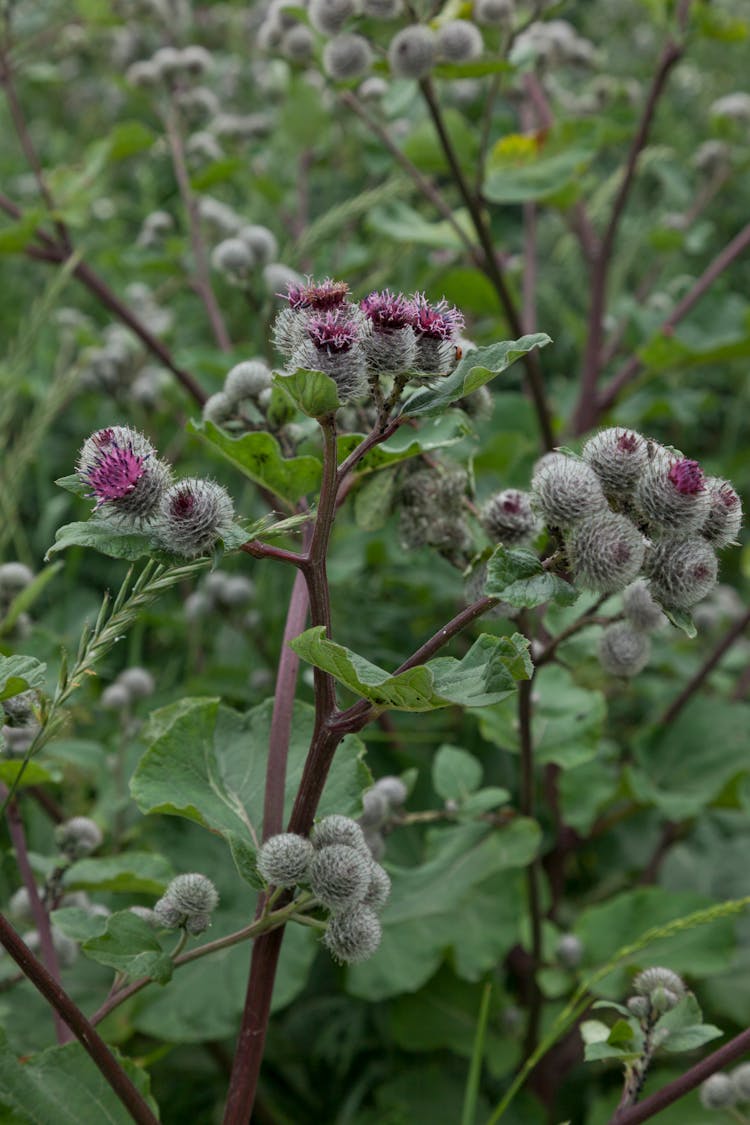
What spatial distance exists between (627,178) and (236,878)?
2.14 meters

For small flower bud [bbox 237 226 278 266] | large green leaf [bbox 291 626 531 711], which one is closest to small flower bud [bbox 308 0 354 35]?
small flower bud [bbox 237 226 278 266]

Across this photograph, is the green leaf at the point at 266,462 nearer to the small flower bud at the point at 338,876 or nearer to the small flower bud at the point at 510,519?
the small flower bud at the point at 510,519

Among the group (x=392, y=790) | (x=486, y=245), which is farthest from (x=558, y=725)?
(x=486, y=245)

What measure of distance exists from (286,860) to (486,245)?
1.85 m

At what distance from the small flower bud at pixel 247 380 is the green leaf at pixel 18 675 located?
2.02 feet

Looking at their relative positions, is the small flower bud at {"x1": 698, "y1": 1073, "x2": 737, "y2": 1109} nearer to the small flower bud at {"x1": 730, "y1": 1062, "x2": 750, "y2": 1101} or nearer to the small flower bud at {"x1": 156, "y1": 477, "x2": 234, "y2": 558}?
the small flower bud at {"x1": 730, "y1": 1062, "x2": 750, "y2": 1101}

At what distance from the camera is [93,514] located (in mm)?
1286

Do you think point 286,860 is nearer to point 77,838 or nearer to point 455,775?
point 77,838

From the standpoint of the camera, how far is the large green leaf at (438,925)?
92.4 inches

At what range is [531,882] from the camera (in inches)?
91.0

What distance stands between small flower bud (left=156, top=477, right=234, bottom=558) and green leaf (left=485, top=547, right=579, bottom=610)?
32 cm

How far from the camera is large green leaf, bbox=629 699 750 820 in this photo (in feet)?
9.71

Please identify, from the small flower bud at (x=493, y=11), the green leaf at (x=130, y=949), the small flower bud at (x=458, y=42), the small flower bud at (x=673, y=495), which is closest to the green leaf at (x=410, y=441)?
the small flower bud at (x=673, y=495)

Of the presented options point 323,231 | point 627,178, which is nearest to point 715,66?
point 627,178
